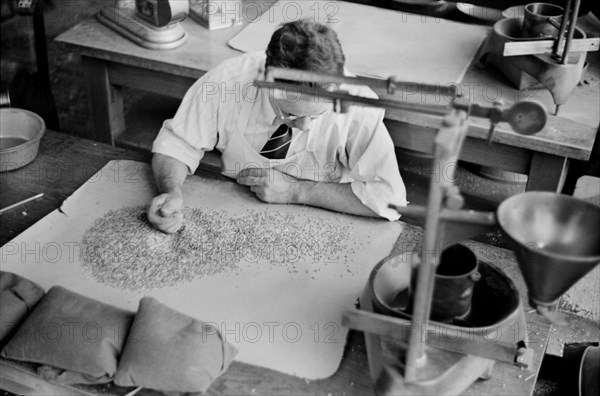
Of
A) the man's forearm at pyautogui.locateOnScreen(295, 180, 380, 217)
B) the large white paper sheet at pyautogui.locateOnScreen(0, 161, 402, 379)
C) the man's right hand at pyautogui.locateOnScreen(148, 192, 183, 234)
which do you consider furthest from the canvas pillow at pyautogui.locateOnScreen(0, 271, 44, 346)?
the man's forearm at pyautogui.locateOnScreen(295, 180, 380, 217)

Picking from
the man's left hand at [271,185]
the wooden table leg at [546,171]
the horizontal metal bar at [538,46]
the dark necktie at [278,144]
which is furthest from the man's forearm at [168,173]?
the wooden table leg at [546,171]

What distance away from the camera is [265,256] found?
2002 mm

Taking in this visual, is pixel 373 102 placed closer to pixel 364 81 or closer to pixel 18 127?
pixel 364 81

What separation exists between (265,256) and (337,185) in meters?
0.42

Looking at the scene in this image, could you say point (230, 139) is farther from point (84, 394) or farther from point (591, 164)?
point (591, 164)

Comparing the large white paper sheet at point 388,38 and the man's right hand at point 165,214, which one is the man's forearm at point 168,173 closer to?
the man's right hand at point 165,214

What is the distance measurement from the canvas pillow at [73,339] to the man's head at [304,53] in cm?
84

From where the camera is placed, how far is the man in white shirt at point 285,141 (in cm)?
213

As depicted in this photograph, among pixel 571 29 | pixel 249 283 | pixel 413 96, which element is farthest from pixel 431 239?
pixel 413 96

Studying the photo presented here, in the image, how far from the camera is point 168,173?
2.28m

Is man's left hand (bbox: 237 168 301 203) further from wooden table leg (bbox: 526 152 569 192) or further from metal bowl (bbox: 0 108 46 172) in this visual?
wooden table leg (bbox: 526 152 569 192)

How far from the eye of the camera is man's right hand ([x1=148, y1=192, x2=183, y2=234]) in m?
2.05

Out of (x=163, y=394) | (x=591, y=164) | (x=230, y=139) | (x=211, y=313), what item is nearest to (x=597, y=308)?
(x=591, y=164)

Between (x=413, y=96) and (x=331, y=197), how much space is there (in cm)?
78
